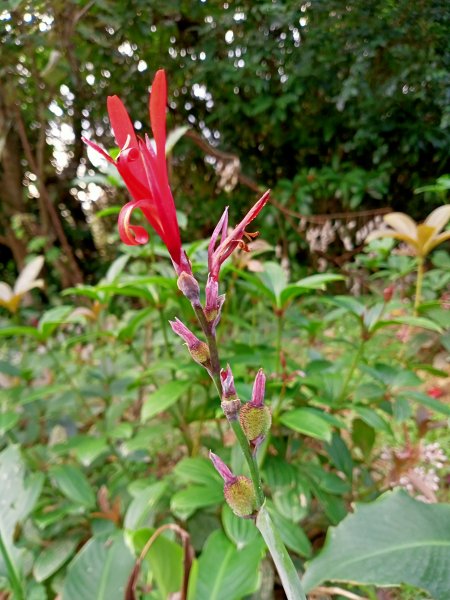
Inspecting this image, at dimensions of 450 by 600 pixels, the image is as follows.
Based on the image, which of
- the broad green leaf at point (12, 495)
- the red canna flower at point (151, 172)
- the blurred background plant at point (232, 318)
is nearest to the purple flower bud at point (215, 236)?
the red canna flower at point (151, 172)

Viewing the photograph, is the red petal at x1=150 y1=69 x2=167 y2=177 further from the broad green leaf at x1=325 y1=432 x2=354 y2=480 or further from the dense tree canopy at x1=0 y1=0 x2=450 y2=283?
the dense tree canopy at x1=0 y1=0 x2=450 y2=283

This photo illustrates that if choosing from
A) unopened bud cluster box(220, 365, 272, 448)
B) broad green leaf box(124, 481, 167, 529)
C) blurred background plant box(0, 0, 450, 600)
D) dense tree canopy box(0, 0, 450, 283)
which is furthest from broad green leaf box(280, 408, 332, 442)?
dense tree canopy box(0, 0, 450, 283)

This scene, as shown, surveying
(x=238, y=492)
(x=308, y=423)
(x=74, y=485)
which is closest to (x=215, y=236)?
(x=238, y=492)

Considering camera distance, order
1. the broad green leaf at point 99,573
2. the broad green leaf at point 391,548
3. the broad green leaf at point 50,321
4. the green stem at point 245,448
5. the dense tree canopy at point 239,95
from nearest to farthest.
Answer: the green stem at point 245,448 < the broad green leaf at point 391,548 < the broad green leaf at point 99,573 < the broad green leaf at point 50,321 < the dense tree canopy at point 239,95

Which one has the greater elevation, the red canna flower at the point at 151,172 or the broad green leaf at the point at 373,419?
the red canna flower at the point at 151,172

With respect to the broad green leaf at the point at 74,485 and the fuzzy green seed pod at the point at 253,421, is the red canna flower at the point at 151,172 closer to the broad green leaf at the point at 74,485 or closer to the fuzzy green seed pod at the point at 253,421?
the fuzzy green seed pod at the point at 253,421

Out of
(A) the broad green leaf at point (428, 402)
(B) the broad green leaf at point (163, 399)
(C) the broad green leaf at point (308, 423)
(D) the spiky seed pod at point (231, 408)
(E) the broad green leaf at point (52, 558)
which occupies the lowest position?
(E) the broad green leaf at point (52, 558)

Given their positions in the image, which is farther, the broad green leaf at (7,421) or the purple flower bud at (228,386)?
the broad green leaf at (7,421)

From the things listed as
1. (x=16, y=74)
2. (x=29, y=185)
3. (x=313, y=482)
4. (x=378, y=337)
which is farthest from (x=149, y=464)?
(x=29, y=185)

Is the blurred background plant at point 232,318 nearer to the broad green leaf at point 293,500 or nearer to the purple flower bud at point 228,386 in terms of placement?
the broad green leaf at point 293,500

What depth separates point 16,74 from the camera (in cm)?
144

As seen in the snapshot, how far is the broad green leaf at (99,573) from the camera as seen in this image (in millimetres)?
544

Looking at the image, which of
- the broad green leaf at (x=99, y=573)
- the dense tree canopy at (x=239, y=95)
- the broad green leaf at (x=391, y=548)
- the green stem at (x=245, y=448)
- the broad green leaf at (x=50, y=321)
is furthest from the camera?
the dense tree canopy at (x=239, y=95)

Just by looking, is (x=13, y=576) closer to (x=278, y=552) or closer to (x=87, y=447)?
(x=87, y=447)
